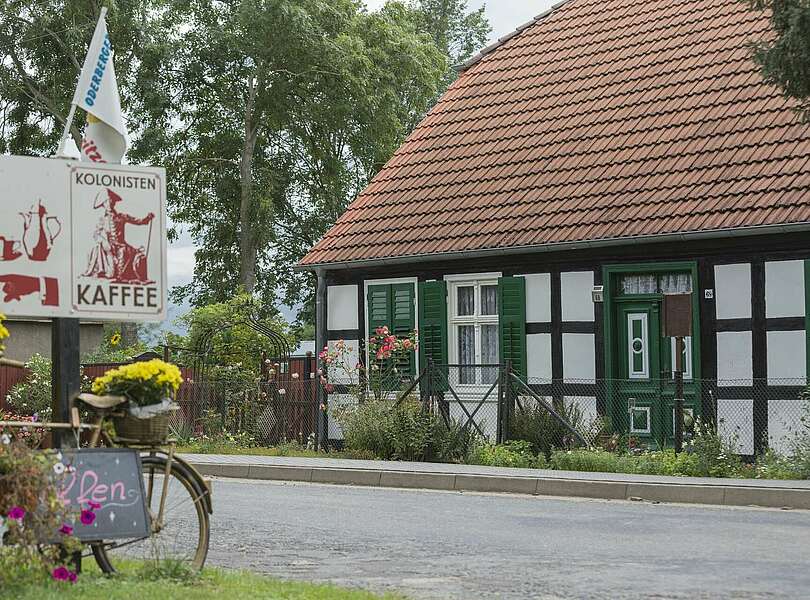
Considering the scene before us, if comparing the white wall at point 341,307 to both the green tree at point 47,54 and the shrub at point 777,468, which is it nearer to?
the shrub at point 777,468

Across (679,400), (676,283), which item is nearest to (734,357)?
(676,283)

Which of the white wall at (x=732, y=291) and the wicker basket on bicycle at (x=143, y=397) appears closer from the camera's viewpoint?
the wicker basket on bicycle at (x=143, y=397)

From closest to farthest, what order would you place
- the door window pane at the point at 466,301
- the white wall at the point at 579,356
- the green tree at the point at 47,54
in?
the white wall at the point at 579,356, the door window pane at the point at 466,301, the green tree at the point at 47,54

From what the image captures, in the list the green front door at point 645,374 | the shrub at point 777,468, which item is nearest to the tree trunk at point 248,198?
the green front door at point 645,374

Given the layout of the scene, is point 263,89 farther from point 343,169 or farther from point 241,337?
point 241,337

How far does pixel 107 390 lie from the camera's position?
808cm

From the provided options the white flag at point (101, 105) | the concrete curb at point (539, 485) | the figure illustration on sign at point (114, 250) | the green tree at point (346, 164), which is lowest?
the concrete curb at point (539, 485)

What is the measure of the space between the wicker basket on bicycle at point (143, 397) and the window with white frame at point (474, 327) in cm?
1393

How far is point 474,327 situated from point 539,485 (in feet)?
22.4

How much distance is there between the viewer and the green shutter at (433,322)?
2264 centimetres

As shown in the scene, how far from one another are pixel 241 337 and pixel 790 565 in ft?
65.6

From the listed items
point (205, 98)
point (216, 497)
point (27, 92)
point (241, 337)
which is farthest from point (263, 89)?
point (216, 497)

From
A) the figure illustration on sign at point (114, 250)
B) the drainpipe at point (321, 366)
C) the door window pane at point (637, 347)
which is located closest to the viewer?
the figure illustration on sign at point (114, 250)

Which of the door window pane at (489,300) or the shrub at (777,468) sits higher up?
the door window pane at (489,300)
